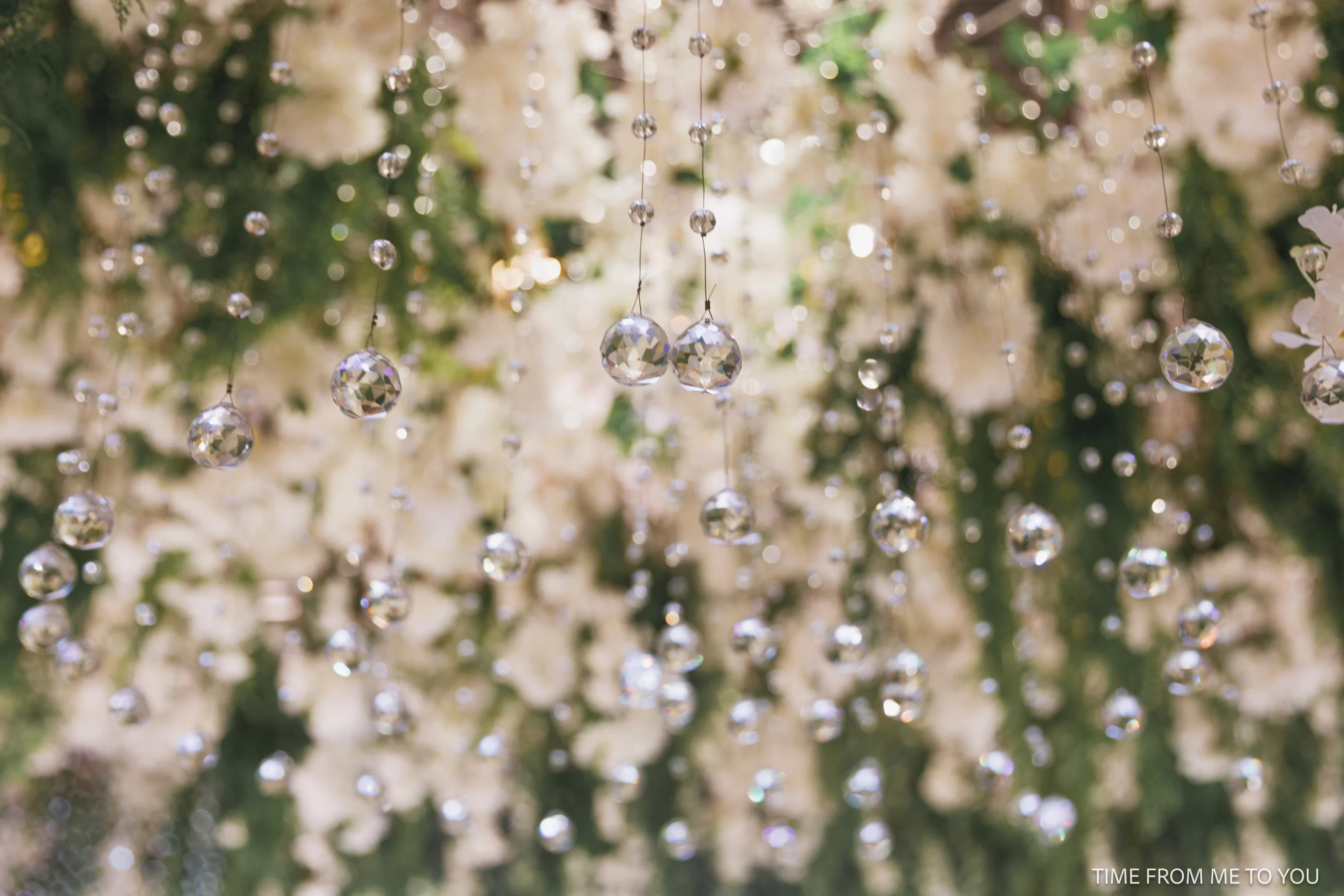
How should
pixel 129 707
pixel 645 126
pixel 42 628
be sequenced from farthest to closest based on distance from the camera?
pixel 129 707 < pixel 42 628 < pixel 645 126

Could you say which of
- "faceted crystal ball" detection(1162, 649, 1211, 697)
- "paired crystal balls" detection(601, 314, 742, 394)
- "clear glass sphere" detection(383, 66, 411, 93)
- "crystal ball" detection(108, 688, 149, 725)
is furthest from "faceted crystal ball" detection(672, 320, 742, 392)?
"crystal ball" detection(108, 688, 149, 725)

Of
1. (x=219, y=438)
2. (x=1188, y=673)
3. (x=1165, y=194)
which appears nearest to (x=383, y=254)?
(x=219, y=438)

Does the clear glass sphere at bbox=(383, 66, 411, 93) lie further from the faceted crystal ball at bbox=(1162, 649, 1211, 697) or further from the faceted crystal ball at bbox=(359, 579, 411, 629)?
the faceted crystal ball at bbox=(1162, 649, 1211, 697)

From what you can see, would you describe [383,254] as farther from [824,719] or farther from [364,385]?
[824,719]

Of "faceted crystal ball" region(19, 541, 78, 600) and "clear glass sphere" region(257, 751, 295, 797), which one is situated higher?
"faceted crystal ball" region(19, 541, 78, 600)

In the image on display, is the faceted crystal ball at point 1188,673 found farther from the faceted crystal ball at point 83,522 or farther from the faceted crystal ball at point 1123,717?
the faceted crystal ball at point 83,522

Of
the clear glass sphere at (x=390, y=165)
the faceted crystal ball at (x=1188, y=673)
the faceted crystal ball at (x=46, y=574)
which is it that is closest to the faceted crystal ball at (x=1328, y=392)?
the faceted crystal ball at (x=1188, y=673)
